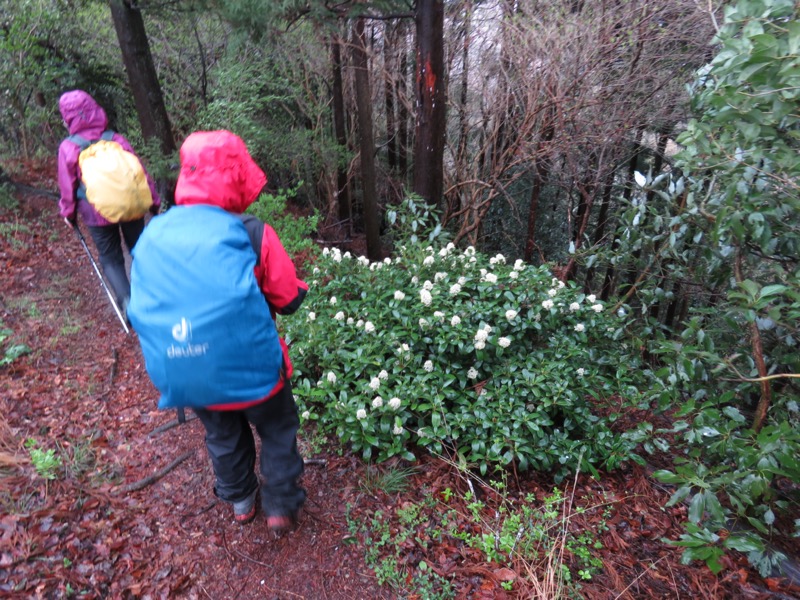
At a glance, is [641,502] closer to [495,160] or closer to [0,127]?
[495,160]

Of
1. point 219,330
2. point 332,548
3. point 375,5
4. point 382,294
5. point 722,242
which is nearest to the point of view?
point 219,330

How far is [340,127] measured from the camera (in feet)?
31.6

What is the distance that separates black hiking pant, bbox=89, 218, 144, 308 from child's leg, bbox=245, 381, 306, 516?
2.80 meters

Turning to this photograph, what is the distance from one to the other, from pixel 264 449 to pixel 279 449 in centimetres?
9

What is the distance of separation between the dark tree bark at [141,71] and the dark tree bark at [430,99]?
338 cm

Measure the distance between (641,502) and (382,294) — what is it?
2456 millimetres

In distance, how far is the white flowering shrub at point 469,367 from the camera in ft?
10.0

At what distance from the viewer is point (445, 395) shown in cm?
317

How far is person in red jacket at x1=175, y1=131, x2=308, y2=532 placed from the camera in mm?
1954

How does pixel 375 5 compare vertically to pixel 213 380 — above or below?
above

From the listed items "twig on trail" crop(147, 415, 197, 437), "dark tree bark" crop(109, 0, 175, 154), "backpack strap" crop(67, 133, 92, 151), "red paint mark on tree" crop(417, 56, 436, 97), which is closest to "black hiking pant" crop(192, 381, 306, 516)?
"twig on trail" crop(147, 415, 197, 437)

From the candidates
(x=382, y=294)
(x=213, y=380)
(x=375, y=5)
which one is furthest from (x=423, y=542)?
(x=375, y=5)

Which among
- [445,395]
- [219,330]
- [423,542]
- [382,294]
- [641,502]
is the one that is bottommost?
[641,502]

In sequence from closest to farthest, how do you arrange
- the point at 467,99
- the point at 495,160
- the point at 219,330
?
the point at 219,330 < the point at 495,160 < the point at 467,99
